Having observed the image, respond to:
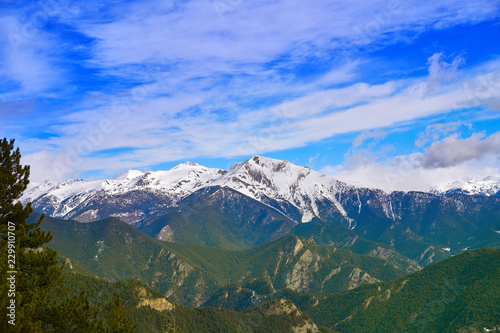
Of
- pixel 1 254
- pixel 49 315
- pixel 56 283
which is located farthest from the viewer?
pixel 56 283

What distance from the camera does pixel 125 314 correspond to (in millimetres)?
60406

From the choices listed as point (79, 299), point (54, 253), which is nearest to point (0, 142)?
point (54, 253)

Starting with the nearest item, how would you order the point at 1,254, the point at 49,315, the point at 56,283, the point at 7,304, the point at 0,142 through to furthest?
1. the point at 7,304
2. the point at 1,254
3. the point at 49,315
4. the point at 56,283
5. the point at 0,142

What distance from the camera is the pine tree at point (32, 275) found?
4997 cm

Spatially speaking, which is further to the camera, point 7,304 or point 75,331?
point 75,331

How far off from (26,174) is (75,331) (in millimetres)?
23289

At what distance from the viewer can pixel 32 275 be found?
183ft

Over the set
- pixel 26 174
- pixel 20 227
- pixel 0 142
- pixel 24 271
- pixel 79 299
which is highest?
pixel 0 142

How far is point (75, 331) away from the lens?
187 feet

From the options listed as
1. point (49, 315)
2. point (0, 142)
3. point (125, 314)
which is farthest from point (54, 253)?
point (0, 142)

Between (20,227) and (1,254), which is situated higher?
(20,227)

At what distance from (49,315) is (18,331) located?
10.5 meters

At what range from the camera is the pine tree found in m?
50.0

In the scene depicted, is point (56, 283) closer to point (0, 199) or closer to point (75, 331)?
point (75, 331)
